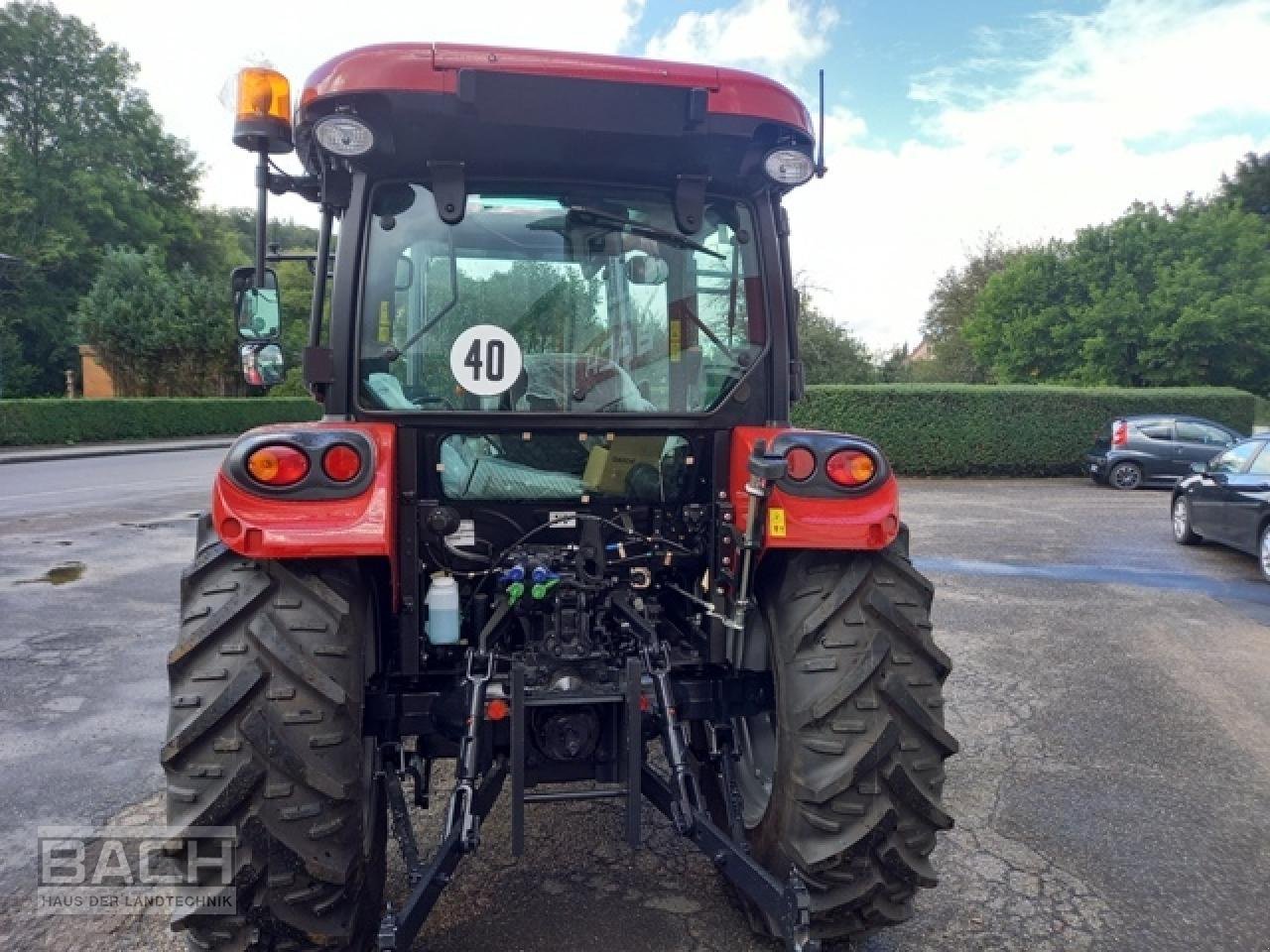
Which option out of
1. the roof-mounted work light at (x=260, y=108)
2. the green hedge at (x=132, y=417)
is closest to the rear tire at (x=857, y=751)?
the roof-mounted work light at (x=260, y=108)

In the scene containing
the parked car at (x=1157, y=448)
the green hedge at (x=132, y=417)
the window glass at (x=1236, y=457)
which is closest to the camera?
the window glass at (x=1236, y=457)

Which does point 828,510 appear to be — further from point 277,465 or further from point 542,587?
point 277,465

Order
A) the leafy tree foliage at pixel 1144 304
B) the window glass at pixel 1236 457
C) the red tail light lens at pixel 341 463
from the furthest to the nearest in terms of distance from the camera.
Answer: the leafy tree foliage at pixel 1144 304, the window glass at pixel 1236 457, the red tail light lens at pixel 341 463

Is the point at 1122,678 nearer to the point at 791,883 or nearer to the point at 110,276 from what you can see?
the point at 791,883

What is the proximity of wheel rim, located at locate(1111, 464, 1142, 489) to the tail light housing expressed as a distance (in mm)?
17737

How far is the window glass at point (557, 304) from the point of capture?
2.82 meters

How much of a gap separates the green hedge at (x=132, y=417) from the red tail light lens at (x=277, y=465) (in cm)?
2181

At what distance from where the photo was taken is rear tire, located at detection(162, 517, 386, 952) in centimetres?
230

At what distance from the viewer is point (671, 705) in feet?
8.79

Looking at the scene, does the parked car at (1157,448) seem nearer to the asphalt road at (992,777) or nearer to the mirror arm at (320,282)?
the asphalt road at (992,777)

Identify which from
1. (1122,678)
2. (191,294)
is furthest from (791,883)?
(191,294)

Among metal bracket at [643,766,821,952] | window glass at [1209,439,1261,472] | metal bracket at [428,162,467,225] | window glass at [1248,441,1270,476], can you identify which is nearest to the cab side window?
window glass at [1209,439,1261,472]

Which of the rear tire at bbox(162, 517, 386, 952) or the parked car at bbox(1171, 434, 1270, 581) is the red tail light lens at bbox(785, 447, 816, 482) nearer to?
the rear tire at bbox(162, 517, 386, 952)

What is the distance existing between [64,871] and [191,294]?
3496 centimetres
